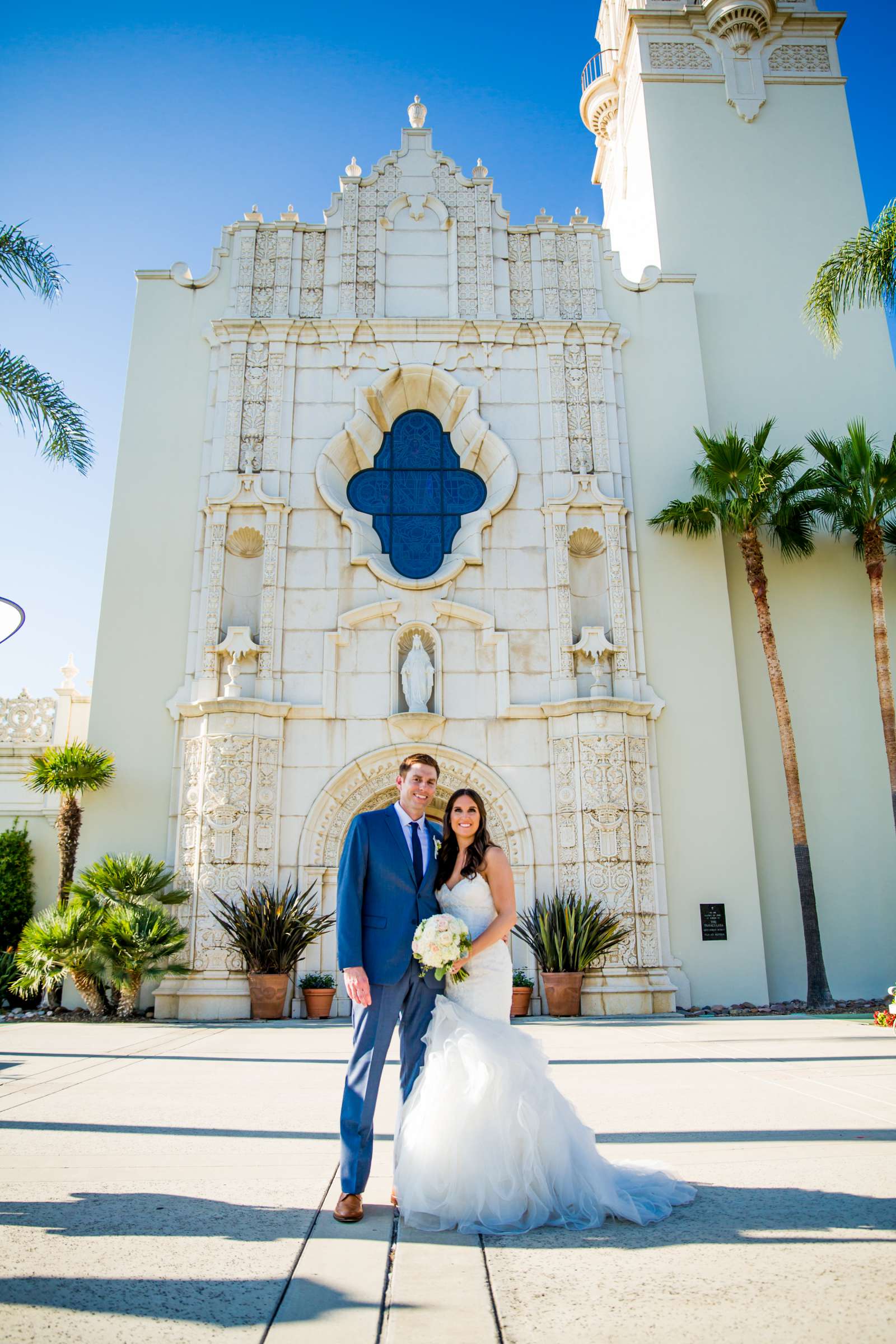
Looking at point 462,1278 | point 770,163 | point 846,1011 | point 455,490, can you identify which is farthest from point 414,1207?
point 770,163

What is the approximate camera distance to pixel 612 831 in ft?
46.3

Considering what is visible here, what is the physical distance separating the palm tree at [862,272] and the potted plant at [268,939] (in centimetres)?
1037

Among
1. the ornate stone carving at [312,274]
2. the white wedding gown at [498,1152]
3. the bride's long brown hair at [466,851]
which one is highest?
the ornate stone carving at [312,274]

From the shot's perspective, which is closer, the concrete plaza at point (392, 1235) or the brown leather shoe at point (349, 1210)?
the concrete plaza at point (392, 1235)

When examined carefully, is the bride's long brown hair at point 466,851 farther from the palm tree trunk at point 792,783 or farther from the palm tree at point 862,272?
the palm tree trunk at point 792,783

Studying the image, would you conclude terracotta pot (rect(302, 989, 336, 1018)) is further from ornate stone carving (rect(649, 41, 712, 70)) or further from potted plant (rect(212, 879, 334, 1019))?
ornate stone carving (rect(649, 41, 712, 70))

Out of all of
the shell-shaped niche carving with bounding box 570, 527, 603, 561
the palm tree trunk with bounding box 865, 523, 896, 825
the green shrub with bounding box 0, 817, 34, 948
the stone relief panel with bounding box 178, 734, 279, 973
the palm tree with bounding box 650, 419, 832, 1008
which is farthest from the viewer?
the shell-shaped niche carving with bounding box 570, 527, 603, 561

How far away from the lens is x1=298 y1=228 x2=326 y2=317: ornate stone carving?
677 inches

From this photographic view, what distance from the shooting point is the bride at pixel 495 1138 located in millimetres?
3551

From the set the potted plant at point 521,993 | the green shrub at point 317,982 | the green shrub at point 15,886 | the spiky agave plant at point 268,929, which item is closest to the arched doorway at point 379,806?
the green shrub at point 317,982

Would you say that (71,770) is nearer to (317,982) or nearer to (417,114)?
(317,982)

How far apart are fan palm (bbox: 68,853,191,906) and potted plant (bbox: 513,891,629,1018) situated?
17.1ft

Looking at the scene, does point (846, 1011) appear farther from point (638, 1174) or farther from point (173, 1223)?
point (173, 1223)

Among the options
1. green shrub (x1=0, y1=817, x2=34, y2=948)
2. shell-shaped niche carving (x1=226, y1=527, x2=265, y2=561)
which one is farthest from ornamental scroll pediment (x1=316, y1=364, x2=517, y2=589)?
green shrub (x1=0, y1=817, x2=34, y2=948)
